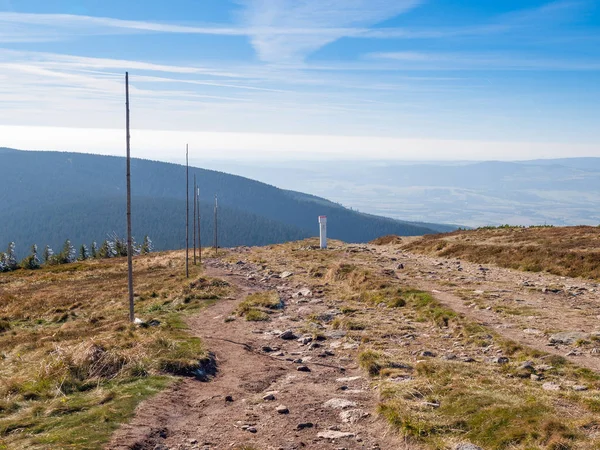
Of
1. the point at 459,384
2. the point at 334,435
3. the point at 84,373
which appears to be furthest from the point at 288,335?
the point at 334,435

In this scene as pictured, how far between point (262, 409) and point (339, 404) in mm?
1790

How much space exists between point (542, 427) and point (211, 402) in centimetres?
728

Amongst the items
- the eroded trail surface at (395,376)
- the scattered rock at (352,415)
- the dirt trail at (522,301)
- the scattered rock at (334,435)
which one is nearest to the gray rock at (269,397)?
the eroded trail surface at (395,376)

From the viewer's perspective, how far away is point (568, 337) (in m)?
16.6

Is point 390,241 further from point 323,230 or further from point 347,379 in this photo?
point 347,379

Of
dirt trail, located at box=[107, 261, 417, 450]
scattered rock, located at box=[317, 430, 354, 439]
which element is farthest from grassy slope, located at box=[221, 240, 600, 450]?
scattered rock, located at box=[317, 430, 354, 439]

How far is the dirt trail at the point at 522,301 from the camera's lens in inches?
667

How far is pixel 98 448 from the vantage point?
9.27 meters

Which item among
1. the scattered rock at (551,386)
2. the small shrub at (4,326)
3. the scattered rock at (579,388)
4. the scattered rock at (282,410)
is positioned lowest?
the small shrub at (4,326)

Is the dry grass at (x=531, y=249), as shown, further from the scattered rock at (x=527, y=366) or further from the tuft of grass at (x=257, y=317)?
the tuft of grass at (x=257, y=317)

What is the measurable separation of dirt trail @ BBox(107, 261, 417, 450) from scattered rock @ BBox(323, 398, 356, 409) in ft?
0.26

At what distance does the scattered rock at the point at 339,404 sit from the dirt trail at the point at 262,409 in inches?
3.2

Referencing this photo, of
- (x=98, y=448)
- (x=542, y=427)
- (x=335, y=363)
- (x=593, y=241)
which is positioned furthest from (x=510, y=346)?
(x=593, y=241)

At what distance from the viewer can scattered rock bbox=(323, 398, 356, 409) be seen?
11837 millimetres
